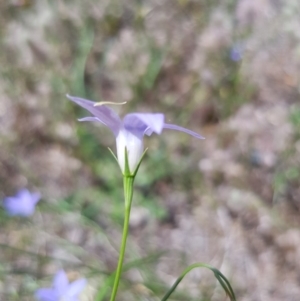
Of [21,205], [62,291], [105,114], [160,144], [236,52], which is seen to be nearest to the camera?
[105,114]

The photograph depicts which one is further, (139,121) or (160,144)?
(160,144)

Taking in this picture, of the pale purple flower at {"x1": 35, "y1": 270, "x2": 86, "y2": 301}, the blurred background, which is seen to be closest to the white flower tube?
the pale purple flower at {"x1": 35, "y1": 270, "x2": 86, "y2": 301}

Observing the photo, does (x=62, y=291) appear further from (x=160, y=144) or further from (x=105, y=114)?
(x=160, y=144)

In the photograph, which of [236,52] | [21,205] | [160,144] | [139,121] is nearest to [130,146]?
[139,121]

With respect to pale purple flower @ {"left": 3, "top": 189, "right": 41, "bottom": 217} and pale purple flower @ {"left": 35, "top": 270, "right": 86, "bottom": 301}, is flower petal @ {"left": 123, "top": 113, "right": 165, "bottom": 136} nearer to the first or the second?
pale purple flower @ {"left": 35, "top": 270, "right": 86, "bottom": 301}

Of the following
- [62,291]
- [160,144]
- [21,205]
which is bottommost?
[62,291]

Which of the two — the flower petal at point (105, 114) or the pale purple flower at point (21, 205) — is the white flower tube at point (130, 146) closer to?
the flower petal at point (105, 114)
